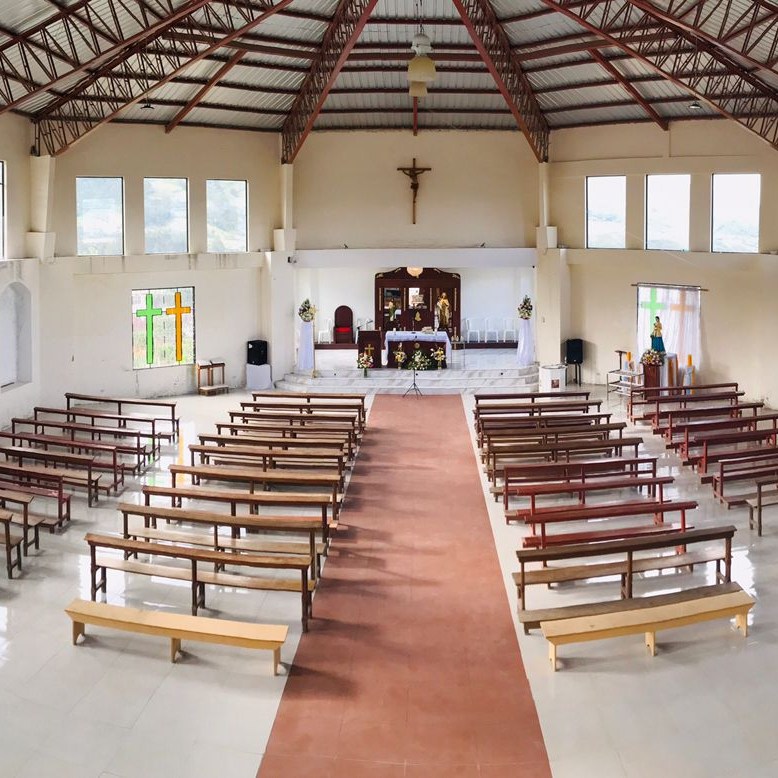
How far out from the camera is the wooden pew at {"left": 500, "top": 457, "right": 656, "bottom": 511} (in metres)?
14.8

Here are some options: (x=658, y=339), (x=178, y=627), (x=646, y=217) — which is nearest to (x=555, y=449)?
(x=178, y=627)

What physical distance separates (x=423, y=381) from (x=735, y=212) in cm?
898

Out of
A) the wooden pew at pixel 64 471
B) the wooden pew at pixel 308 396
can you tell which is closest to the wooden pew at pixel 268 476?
the wooden pew at pixel 64 471

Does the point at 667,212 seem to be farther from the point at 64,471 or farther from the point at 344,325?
the point at 64,471

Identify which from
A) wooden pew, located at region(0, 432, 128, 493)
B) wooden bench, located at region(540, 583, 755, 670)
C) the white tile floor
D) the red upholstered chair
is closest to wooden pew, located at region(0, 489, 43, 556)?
the white tile floor

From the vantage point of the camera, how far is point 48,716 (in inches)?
343

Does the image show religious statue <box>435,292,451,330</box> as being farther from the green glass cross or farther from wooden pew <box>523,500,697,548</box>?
wooden pew <box>523,500,697,548</box>

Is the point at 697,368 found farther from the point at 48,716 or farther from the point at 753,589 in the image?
the point at 48,716

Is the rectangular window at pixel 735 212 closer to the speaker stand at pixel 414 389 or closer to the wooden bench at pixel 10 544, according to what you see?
the speaker stand at pixel 414 389

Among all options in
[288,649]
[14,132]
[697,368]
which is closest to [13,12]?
[14,132]

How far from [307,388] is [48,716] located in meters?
17.6

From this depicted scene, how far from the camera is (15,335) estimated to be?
21.5 meters

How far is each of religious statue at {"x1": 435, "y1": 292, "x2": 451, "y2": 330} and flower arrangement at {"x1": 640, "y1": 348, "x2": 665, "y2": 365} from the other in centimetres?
863

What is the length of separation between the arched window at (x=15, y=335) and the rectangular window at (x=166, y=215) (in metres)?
4.23
